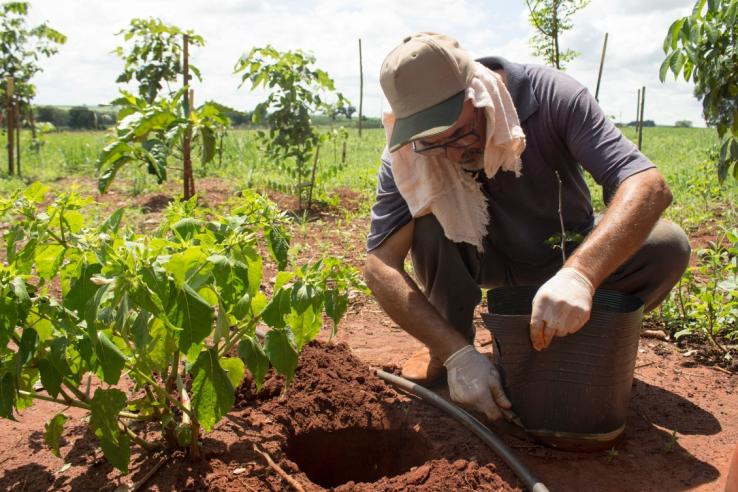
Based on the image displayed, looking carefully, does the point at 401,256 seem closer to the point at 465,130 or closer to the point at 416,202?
the point at 416,202

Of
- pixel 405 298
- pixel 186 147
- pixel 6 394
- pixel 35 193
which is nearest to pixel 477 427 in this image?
pixel 405 298

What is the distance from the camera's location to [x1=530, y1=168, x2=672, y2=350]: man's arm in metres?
1.91

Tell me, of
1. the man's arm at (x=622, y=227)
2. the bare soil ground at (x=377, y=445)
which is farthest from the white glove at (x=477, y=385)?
the man's arm at (x=622, y=227)

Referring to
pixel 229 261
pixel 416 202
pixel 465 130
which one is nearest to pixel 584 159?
pixel 465 130

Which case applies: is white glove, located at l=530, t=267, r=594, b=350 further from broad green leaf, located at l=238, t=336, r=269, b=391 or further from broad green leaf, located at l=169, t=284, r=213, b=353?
broad green leaf, located at l=169, t=284, r=213, b=353

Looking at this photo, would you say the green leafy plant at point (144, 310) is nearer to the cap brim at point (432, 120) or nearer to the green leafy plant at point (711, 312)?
the cap brim at point (432, 120)

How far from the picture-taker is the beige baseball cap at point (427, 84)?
2229 mm

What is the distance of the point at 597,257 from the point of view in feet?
6.81

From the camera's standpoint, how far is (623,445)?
225 centimetres

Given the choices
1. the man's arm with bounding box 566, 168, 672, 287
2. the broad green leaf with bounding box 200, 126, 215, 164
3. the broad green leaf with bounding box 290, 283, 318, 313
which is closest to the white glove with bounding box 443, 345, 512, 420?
the man's arm with bounding box 566, 168, 672, 287

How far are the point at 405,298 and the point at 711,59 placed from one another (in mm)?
1702

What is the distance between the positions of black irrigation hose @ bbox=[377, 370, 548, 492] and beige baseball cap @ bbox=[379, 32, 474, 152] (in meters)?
0.90

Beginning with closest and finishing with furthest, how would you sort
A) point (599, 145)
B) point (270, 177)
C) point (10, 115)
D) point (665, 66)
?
point (599, 145), point (665, 66), point (270, 177), point (10, 115)

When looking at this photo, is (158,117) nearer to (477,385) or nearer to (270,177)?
(477,385)
